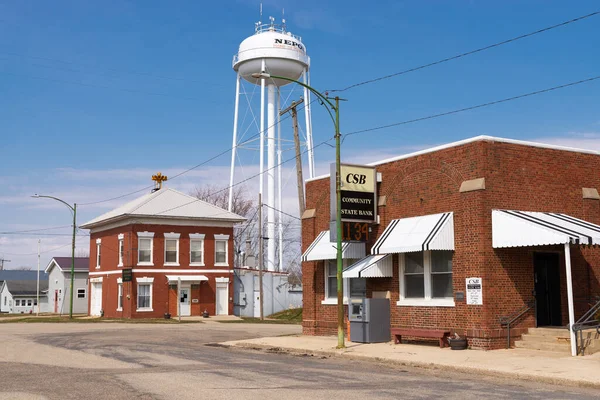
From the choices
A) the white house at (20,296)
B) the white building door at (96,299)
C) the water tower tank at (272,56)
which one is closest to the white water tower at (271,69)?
the water tower tank at (272,56)

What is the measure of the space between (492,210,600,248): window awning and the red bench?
3.08 metres

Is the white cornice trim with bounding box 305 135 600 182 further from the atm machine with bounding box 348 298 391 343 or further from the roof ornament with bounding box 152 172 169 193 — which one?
the roof ornament with bounding box 152 172 169 193

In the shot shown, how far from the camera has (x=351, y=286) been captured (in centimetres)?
2667

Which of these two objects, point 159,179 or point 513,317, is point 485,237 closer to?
point 513,317

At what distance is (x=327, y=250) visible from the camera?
1047 inches

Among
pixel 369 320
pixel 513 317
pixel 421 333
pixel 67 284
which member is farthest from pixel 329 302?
pixel 67 284

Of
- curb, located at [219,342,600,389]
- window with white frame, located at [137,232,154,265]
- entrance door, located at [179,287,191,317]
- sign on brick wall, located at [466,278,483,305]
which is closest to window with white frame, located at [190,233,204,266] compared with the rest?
entrance door, located at [179,287,191,317]

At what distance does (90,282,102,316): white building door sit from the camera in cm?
5634

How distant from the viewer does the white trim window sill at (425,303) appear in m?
22.2

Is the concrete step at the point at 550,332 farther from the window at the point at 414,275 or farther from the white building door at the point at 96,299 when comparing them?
the white building door at the point at 96,299

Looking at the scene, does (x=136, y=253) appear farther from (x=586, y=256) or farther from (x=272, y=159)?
(x=586, y=256)

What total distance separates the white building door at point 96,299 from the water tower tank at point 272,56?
66.1 feet

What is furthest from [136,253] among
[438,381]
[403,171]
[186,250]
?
[438,381]

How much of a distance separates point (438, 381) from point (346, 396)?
312cm
